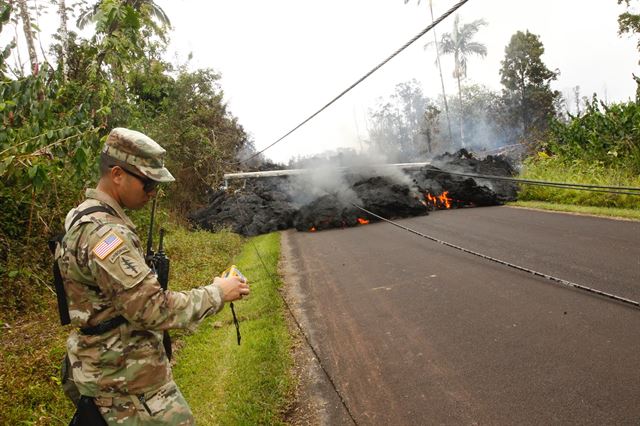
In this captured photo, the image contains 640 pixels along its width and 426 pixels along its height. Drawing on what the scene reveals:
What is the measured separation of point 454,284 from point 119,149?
17.2ft

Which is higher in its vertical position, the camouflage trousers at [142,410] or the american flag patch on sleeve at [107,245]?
the american flag patch on sleeve at [107,245]

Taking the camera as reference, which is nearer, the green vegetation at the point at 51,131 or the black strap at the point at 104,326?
the black strap at the point at 104,326

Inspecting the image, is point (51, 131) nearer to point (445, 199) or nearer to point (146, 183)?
point (146, 183)

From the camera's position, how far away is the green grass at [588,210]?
9.22 m

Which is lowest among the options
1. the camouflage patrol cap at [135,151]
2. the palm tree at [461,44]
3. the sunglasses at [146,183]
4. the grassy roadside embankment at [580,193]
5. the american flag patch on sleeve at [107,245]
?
the grassy roadside embankment at [580,193]

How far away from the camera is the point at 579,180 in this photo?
13148 mm

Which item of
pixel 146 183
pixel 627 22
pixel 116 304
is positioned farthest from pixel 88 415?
pixel 627 22

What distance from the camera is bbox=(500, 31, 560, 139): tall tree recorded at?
100 feet

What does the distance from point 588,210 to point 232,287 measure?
35.3ft

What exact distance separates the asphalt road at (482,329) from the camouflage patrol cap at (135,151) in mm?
2479

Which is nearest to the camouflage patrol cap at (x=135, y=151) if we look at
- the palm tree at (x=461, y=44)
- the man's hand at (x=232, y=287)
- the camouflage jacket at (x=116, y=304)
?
the camouflage jacket at (x=116, y=304)

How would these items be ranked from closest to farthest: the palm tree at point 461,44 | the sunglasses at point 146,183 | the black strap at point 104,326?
the black strap at point 104,326
the sunglasses at point 146,183
the palm tree at point 461,44

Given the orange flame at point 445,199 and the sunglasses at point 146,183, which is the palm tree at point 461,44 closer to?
the orange flame at point 445,199

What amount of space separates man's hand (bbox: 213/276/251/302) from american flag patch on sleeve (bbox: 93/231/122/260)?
1.64 ft
